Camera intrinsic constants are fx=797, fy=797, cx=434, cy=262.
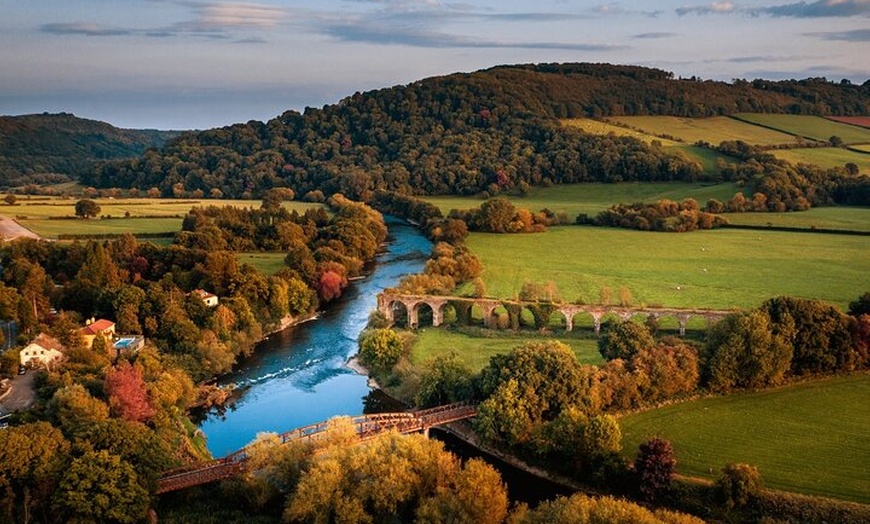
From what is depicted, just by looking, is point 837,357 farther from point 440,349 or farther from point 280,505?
point 280,505

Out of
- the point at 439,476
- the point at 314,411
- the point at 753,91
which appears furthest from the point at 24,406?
the point at 753,91

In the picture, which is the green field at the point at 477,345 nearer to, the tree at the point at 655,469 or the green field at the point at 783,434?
the green field at the point at 783,434

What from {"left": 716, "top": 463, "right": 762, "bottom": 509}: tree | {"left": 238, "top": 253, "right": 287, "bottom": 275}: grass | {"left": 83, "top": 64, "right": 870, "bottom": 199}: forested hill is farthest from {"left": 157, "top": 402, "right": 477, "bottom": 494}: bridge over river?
{"left": 83, "top": 64, "right": 870, "bottom": 199}: forested hill

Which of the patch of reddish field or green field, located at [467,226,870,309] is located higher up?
the patch of reddish field

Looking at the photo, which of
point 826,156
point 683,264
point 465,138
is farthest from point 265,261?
point 826,156

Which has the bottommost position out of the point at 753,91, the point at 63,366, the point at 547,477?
the point at 547,477

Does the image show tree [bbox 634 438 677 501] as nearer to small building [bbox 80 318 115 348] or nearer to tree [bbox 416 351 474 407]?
tree [bbox 416 351 474 407]

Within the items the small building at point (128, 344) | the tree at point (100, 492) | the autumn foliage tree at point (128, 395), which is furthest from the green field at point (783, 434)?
the small building at point (128, 344)
